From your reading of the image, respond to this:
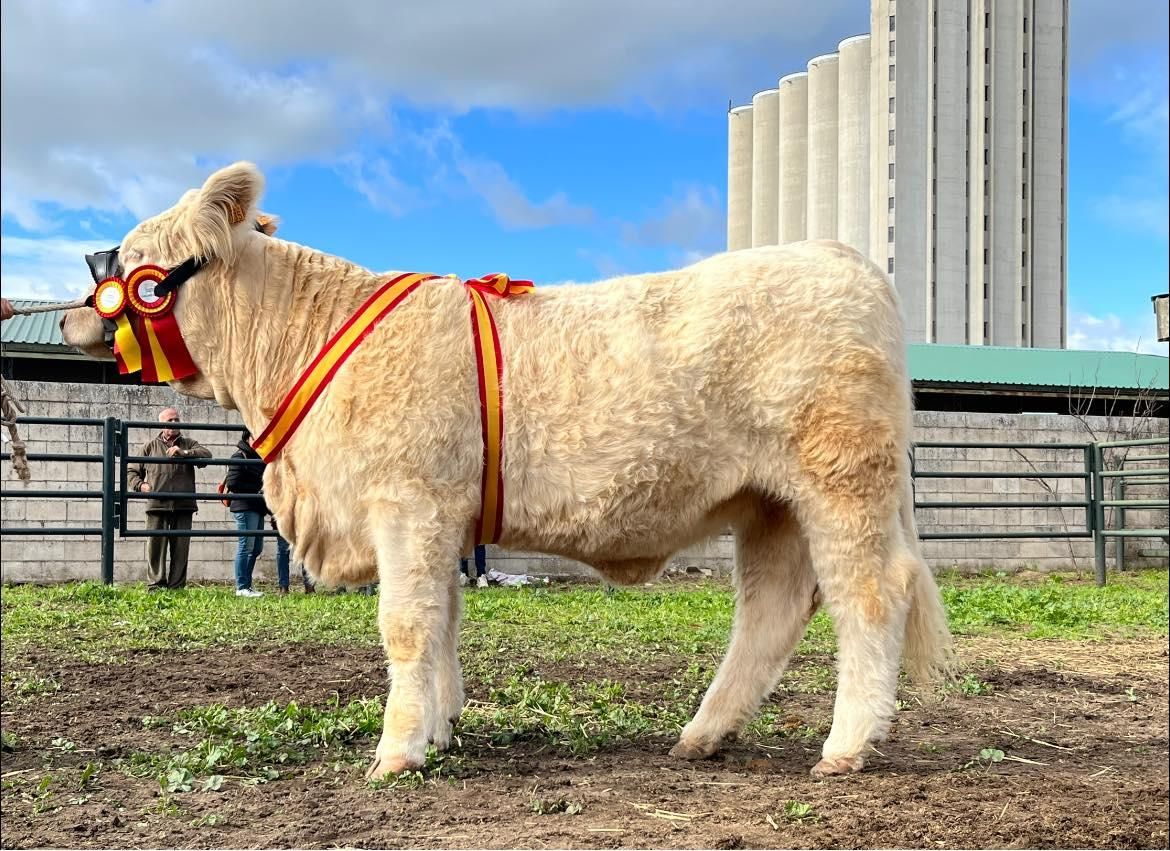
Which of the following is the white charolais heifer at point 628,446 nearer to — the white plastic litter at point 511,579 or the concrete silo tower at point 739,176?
the white plastic litter at point 511,579

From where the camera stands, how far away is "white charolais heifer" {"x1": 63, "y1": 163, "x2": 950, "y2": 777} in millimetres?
3617

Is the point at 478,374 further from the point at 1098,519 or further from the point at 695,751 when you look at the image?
the point at 1098,519

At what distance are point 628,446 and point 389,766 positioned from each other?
1275 mm

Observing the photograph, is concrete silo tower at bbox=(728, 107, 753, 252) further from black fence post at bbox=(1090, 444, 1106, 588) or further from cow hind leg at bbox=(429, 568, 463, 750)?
cow hind leg at bbox=(429, 568, 463, 750)

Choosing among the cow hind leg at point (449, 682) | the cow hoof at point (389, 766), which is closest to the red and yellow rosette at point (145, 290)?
the cow hind leg at point (449, 682)

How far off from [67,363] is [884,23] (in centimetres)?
1423

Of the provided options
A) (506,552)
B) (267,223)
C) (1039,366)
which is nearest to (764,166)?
(1039,366)

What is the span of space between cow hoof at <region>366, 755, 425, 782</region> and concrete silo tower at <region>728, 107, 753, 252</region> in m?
23.9

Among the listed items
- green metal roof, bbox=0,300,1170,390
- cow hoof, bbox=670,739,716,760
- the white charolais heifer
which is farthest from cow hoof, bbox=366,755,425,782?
green metal roof, bbox=0,300,1170,390

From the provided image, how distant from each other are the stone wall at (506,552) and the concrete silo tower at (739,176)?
11.9 metres

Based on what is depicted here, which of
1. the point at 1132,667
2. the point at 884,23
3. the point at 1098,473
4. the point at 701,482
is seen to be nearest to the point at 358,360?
the point at 701,482

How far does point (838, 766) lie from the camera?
3553 millimetres

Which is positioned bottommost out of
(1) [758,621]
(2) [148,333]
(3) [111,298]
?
(1) [758,621]

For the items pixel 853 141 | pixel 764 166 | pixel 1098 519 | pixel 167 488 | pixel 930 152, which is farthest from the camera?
pixel 764 166
